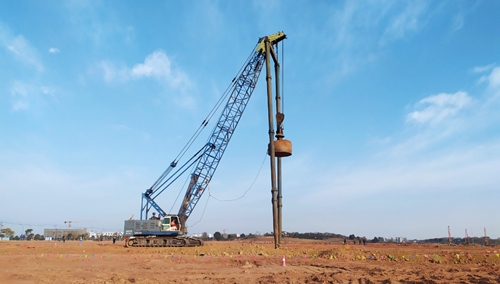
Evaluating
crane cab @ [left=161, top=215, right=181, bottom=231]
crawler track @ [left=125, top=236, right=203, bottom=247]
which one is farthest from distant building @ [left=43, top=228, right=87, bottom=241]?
crane cab @ [left=161, top=215, right=181, bottom=231]

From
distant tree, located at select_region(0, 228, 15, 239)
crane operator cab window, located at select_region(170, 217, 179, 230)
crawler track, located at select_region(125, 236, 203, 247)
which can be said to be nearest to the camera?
crawler track, located at select_region(125, 236, 203, 247)

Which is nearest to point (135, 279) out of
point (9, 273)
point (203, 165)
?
point (9, 273)

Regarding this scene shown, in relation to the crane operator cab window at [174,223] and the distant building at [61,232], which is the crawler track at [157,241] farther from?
the distant building at [61,232]

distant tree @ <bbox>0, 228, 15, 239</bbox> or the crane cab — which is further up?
the crane cab

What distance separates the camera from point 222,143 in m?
37.1

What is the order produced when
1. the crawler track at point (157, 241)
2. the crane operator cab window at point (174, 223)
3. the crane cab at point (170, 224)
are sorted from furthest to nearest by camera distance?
the crane operator cab window at point (174, 223) < the crane cab at point (170, 224) < the crawler track at point (157, 241)

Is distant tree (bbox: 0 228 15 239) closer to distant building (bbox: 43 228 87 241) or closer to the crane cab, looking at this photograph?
distant building (bbox: 43 228 87 241)

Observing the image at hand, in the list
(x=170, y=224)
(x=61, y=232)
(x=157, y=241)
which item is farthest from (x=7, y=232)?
(x=170, y=224)

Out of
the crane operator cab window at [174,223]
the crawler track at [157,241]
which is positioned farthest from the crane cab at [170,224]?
the crawler track at [157,241]

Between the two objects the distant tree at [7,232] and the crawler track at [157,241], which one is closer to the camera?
the crawler track at [157,241]

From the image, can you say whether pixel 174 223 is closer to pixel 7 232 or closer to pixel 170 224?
pixel 170 224

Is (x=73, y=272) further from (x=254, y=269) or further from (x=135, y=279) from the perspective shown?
(x=254, y=269)

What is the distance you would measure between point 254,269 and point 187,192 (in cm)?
2335

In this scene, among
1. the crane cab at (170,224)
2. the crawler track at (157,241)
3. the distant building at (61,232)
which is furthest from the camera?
the distant building at (61,232)
